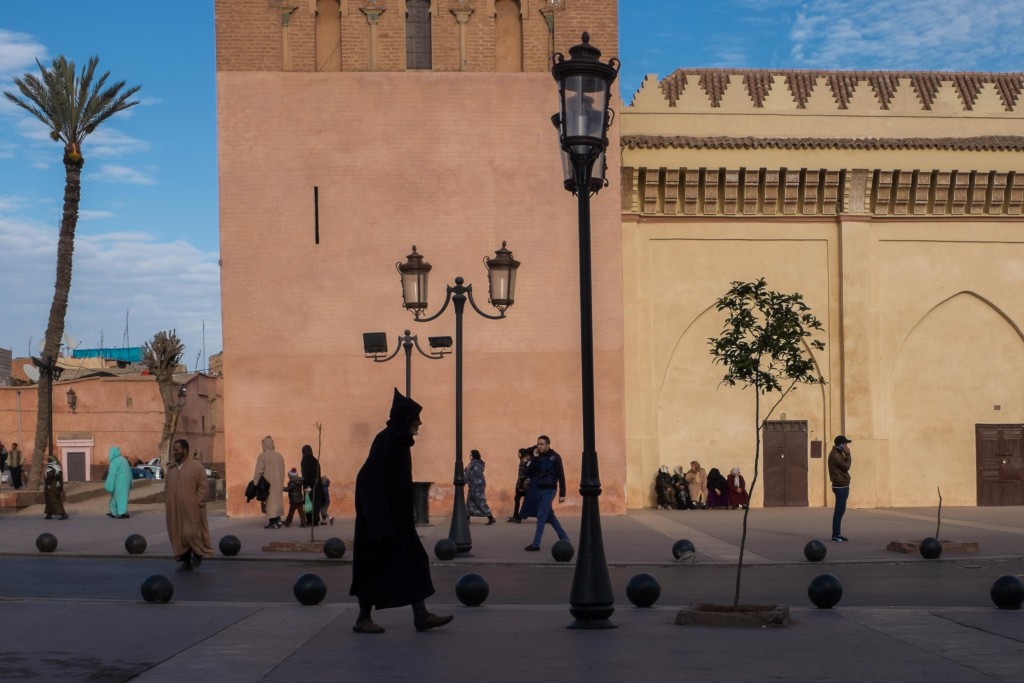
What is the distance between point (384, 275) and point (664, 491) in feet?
24.5

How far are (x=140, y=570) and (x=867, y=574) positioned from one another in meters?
8.29

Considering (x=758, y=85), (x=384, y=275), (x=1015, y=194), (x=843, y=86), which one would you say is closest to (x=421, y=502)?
(x=384, y=275)

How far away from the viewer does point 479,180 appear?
26859mm

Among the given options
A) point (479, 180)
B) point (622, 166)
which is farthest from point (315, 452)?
point (622, 166)

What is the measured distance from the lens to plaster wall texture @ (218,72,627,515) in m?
26.5

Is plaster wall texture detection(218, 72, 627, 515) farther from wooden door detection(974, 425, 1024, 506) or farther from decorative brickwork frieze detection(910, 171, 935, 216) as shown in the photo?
wooden door detection(974, 425, 1024, 506)

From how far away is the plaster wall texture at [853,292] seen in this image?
95.2ft

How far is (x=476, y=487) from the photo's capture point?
2430 centimetres

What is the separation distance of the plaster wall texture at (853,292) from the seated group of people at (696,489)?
576mm

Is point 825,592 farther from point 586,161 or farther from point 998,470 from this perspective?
point 998,470

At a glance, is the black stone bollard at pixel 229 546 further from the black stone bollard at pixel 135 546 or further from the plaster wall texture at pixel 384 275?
the plaster wall texture at pixel 384 275

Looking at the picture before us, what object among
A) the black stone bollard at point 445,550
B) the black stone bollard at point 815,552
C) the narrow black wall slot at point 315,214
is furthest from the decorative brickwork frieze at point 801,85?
the black stone bollard at point 445,550

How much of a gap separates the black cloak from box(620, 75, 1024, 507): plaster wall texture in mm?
19332

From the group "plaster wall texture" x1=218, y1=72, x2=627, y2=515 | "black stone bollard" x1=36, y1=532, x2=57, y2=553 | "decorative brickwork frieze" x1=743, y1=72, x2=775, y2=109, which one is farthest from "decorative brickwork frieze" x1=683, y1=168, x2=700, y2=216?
"black stone bollard" x1=36, y1=532, x2=57, y2=553
